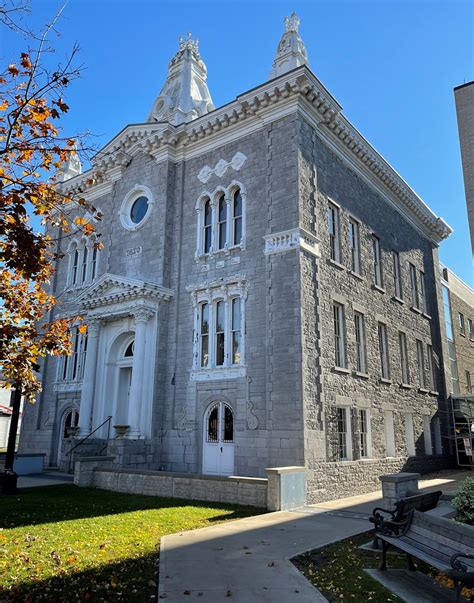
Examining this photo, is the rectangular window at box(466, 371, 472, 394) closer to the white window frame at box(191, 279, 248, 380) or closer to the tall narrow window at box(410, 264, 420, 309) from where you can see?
the tall narrow window at box(410, 264, 420, 309)

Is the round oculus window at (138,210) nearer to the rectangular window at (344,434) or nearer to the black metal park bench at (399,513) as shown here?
the rectangular window at (344,434)

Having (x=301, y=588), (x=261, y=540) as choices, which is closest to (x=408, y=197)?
(x=261, y=540)

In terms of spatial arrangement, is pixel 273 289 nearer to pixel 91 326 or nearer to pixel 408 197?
pixel 91 326

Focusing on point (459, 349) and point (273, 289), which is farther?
point (459, 349)

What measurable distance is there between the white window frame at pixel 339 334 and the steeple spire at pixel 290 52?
29.9 ft

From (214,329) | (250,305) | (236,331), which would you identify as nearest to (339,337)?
(250,305)

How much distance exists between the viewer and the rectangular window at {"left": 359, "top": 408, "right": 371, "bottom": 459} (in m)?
19.3

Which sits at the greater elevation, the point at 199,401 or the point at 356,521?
the point at 199,401

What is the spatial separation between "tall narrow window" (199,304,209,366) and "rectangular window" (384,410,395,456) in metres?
8.34

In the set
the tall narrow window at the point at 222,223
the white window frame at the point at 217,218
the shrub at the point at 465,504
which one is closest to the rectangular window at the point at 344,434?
the white window frame at the point at 217,218

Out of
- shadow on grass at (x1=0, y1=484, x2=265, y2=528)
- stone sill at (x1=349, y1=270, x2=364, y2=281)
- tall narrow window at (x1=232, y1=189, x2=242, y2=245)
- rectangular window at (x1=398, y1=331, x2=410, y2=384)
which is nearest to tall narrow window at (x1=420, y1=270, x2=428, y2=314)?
rectangular window at (x1=398, y1=331, x2=410, y2=384)

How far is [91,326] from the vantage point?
21.8 metres

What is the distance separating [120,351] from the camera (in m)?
22.0

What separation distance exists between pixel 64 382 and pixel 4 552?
56.0ft
